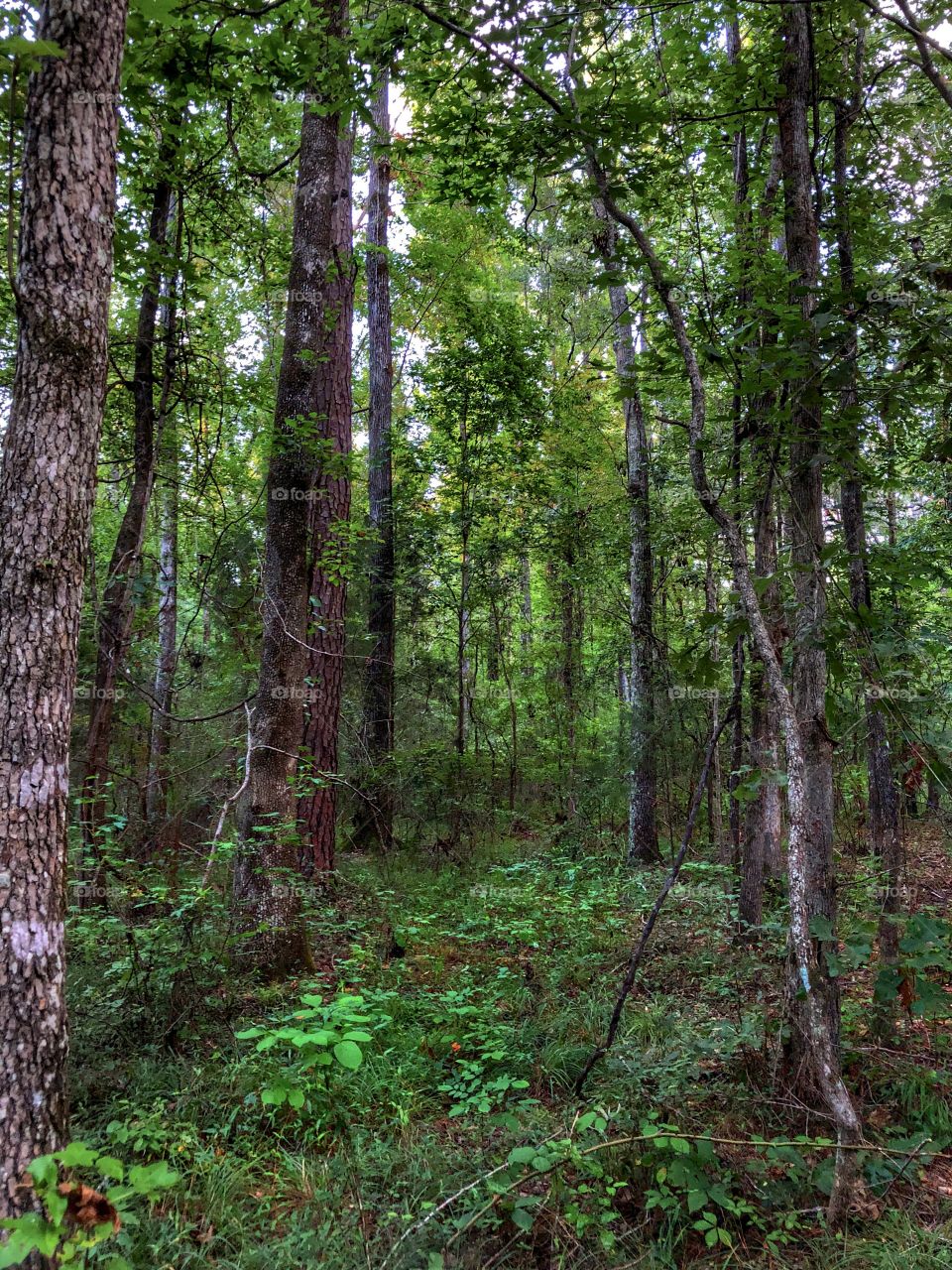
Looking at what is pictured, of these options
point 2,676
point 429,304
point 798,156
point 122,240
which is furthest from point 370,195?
point 2,676

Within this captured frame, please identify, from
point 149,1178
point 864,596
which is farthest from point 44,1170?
point 864,596

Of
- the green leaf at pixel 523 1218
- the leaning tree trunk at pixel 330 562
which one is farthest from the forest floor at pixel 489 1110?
the leaning tree trunk at pixel 330 562

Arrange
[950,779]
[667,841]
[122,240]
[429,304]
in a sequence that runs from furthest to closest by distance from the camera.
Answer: [429,304] → [667,841] → [122,240] → [950,779]

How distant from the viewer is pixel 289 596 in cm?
514

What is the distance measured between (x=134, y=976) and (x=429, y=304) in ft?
39.3

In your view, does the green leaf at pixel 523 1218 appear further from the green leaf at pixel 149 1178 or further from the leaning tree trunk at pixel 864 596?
the leaning tree trunk at pixel 864 596

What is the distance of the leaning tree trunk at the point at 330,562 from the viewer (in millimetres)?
5875

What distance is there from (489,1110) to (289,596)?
3493 mm

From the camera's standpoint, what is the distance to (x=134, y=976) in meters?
3.92

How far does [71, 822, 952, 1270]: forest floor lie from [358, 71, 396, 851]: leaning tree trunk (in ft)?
12.6

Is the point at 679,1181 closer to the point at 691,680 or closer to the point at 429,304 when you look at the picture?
the point at 691,680

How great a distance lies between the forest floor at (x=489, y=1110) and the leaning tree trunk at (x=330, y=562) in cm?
131
